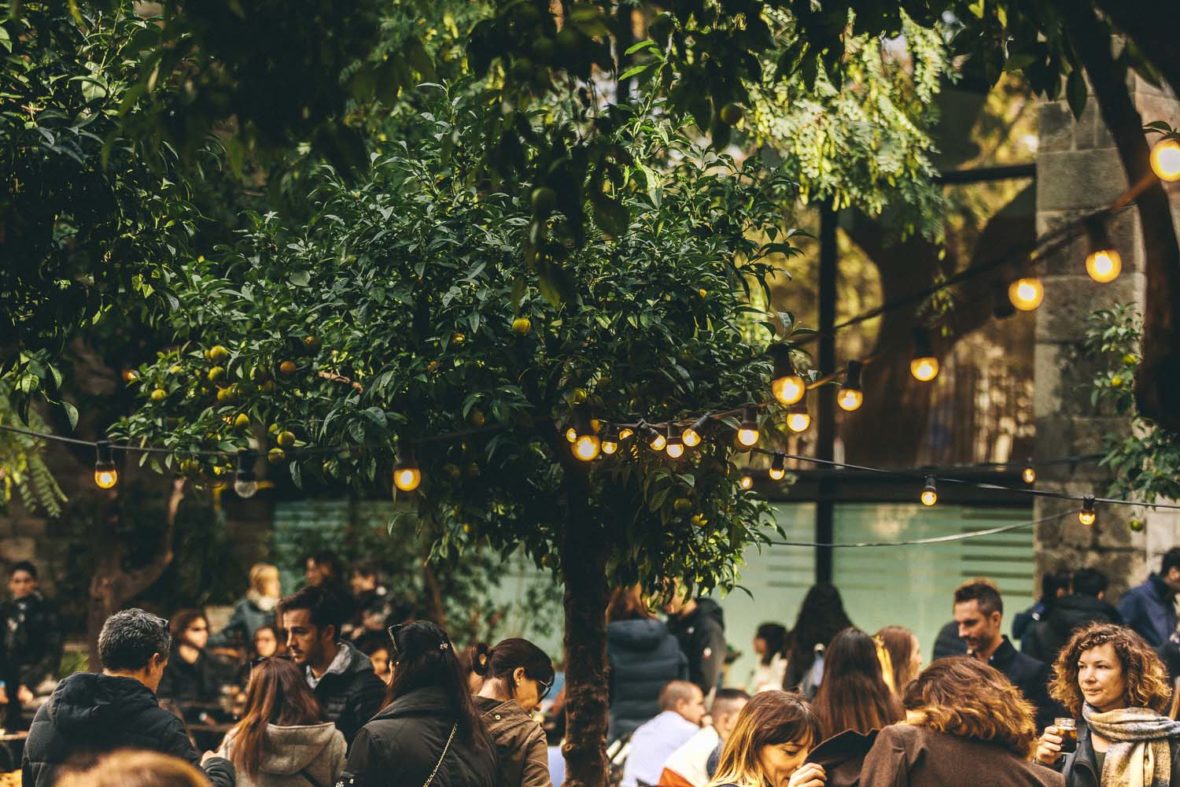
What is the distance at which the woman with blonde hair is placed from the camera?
574 centimetres

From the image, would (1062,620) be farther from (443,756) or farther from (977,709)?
(443,756)

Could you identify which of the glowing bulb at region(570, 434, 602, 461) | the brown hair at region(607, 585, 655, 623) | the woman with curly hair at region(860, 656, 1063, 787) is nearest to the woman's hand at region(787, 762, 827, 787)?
the woman with curly hair at region(860, 656, 1063, 787)

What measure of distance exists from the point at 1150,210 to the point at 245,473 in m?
4.59

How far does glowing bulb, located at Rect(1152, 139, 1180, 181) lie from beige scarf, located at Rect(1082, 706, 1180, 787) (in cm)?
244

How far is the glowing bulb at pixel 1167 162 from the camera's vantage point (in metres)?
4.64

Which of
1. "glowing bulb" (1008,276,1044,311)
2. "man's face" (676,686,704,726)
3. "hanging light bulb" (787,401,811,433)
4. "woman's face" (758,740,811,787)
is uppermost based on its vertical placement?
"glowing bulb" (1008,276,1044,311)

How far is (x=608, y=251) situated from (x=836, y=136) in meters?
4.96

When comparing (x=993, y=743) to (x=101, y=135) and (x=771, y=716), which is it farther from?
(x=101, y=135)

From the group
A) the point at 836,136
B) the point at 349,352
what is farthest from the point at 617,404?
the point at 836,136

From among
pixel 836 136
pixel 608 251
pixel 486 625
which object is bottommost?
pixel 486 625

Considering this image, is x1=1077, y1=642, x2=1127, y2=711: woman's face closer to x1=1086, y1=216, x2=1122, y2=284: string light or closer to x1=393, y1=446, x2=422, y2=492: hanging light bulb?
x1=1086, y1=216, x2=1122, y2=284: string light

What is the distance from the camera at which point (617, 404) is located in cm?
708

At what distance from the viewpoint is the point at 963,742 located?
551cm

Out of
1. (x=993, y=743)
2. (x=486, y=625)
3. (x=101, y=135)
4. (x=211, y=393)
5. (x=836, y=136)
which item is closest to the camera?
(x=993, y=743)
